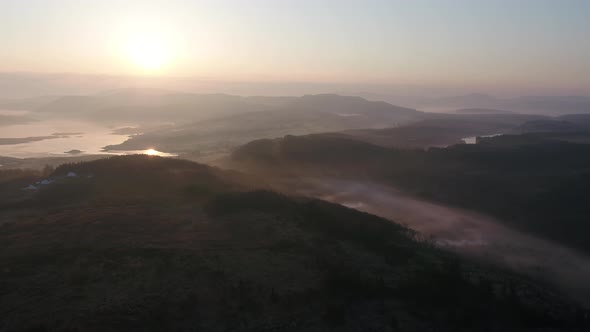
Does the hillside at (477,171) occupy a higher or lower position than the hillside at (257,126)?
lower

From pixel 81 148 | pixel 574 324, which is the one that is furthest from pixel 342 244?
pixel 81 148

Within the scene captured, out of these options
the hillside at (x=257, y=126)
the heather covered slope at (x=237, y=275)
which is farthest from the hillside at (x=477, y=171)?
the hillside at (x=257, y=126)

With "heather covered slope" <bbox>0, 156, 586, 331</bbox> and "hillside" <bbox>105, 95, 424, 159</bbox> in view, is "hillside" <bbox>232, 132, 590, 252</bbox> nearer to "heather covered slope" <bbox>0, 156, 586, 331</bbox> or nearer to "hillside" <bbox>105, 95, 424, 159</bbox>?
"heather covered slope" <bbox>0, 156, 586, 331</bbox>

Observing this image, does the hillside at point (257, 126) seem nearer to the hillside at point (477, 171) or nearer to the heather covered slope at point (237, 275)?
the hillside at point (477, 171)

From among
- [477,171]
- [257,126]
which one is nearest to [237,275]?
[477,171]

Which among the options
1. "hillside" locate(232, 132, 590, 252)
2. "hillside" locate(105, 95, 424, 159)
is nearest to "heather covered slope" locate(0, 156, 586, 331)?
"hillside" locate(232, 132, 590, 252)

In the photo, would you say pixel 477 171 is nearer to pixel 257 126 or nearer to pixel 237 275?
pixel 237 275

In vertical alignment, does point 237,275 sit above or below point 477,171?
below

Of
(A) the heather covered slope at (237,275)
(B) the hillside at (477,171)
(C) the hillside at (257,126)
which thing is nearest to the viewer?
(A) the heather covered slope at (237,275)

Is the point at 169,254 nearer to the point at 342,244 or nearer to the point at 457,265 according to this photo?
the point at 342,244
